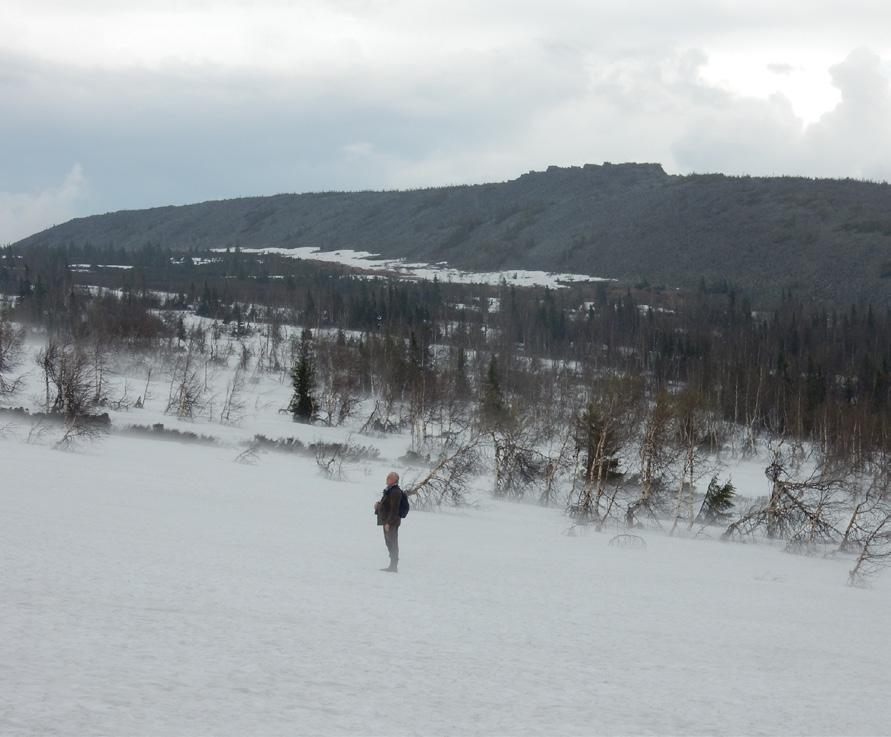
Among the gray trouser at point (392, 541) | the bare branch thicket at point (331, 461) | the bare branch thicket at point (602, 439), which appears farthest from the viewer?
the bare branch thicket at point (331, 461)

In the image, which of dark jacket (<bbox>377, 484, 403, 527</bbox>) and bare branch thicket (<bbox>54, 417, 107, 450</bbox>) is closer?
dark jacket (<bbox>377, 484, 403, 527</bbox>)

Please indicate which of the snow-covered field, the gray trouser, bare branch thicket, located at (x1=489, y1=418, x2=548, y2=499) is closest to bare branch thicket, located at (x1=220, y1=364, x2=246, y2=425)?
bare branch thicket, located at (x1=489, y1=418, x2=548, y2=499)

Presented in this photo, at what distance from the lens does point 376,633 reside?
12898 mm

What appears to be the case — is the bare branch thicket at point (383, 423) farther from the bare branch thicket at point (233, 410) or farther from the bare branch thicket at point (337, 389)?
the bare branch thicket at point (233, 410)

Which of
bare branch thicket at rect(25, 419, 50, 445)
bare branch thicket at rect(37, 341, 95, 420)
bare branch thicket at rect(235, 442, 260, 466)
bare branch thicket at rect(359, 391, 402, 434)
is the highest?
bare branch thicket at rect(37, 341, 95, 420)

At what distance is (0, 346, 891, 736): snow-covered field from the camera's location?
917 cm

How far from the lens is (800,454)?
66.6 meters

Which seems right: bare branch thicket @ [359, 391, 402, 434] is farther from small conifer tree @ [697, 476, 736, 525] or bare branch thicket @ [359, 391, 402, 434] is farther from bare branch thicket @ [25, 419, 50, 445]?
small conifer tree @ [697, 476, 736, 525]

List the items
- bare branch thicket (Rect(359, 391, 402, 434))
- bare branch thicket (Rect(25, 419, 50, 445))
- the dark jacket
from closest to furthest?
the dark jacket, bare branch thicket (Rect(25, 419, 50, 445)), bare branch thicket (Rect(359, 391, 402, 434))

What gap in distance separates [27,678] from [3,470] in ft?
72.7

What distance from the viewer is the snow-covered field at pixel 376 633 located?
917 cm

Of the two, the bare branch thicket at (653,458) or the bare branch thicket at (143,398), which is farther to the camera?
the bare branch thicket at (143,398)

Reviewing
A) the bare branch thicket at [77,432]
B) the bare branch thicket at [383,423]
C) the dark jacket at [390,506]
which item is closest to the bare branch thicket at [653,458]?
the dark jacket at [390,506]

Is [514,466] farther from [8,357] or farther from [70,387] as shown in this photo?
[8,357]
